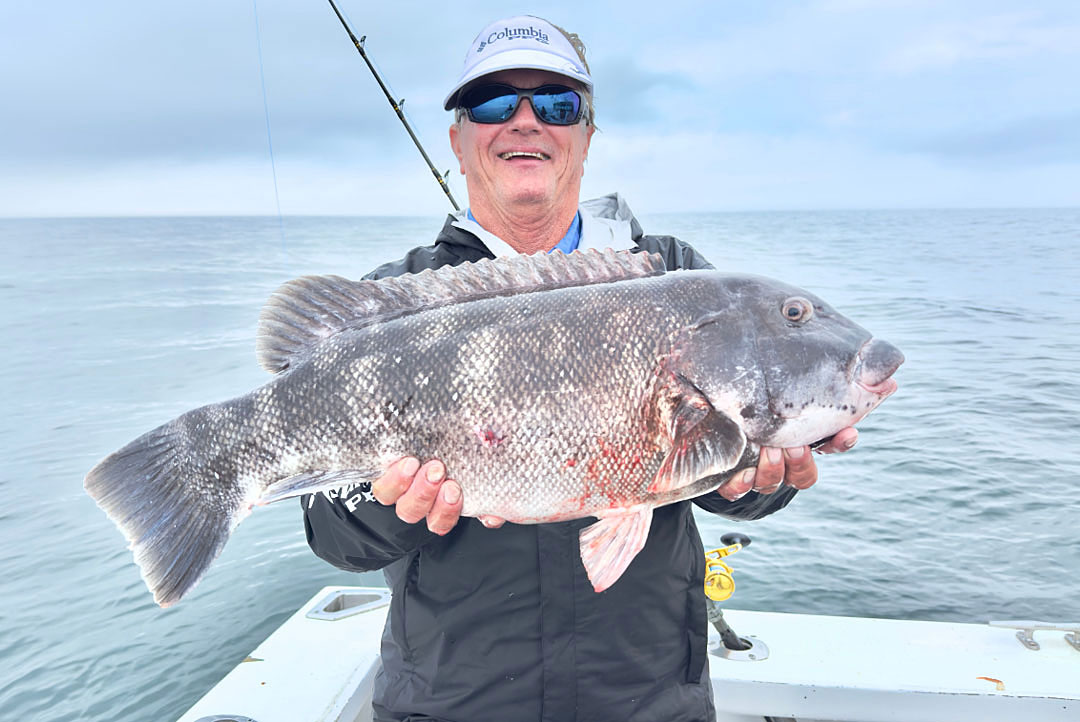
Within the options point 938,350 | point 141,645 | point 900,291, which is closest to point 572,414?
point 141,645

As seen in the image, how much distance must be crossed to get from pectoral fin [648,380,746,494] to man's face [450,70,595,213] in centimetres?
116

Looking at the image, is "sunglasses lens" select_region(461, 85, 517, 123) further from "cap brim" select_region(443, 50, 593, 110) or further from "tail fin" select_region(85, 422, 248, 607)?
"tail fin" select_region(85, 422, 248, 607)

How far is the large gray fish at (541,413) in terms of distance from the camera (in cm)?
187

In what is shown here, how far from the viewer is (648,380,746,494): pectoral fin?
184 cm

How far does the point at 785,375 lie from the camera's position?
75.0 inches

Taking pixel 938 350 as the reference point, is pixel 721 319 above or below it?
above

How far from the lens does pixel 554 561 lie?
2.11 m

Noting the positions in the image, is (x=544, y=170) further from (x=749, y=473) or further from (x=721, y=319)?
(x=749, y=473)

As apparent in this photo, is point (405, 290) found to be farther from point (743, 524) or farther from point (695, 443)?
point (743, 524)

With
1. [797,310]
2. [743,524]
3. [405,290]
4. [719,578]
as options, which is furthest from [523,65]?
[743,524]

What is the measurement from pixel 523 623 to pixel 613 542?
423mm

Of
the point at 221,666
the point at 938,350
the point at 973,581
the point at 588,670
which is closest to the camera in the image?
the point at 588,670

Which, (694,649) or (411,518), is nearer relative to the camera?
(411,518)

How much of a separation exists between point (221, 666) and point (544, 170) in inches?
178
